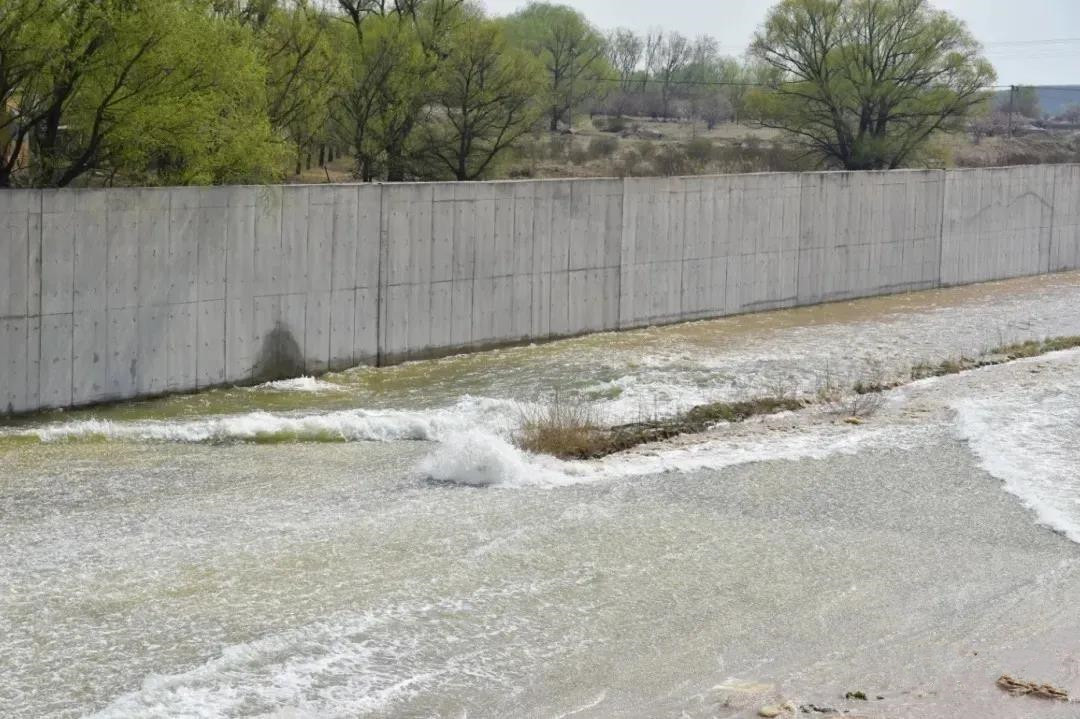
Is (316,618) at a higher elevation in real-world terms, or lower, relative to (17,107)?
lower

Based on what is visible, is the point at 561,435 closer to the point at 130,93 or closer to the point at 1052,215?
the point at 130,93

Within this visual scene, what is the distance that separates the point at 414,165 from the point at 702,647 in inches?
1227

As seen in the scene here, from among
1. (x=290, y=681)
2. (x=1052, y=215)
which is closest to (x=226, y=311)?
(x=290, y=681)

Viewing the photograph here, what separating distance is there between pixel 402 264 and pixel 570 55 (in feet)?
191

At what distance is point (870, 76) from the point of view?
178 ft

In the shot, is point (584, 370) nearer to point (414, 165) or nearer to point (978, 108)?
point (414, 165)

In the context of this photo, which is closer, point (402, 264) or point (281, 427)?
point (281, 427)

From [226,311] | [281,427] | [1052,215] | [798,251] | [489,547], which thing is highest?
[1052,215]

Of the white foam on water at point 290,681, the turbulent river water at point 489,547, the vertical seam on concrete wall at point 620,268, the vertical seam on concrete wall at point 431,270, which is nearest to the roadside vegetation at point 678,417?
the turbulent river water at point 489,547

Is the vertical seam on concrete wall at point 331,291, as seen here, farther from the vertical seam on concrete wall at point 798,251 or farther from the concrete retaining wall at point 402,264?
the vertical seam on concrete wall at point 798,251

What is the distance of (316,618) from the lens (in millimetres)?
10703

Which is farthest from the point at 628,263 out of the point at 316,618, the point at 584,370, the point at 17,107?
the point at 316,618

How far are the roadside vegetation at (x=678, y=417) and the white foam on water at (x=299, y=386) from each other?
3.05 meters

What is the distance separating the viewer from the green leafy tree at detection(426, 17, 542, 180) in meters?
41.1
